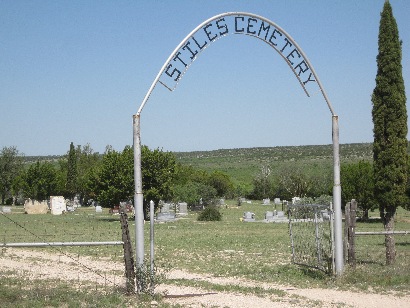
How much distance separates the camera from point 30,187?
2635 inches

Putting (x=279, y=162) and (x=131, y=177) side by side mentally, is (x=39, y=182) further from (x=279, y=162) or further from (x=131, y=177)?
(x=279, y=162)

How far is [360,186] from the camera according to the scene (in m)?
39.5

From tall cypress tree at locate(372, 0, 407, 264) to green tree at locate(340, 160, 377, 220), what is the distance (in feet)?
75.4

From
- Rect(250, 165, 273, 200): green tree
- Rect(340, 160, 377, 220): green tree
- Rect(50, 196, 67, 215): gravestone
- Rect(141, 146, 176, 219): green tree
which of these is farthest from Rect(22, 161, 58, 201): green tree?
Rect(340, 160, 377, 220): green tree

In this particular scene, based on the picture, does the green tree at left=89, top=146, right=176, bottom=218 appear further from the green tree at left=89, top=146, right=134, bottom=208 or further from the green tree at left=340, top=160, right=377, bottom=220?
the green tree at left=340, top=160, right=377, bottom=220

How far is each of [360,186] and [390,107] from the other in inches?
960

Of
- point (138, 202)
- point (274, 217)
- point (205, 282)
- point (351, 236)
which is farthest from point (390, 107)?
point (274, 217)

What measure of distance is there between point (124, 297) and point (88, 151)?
3284 inches

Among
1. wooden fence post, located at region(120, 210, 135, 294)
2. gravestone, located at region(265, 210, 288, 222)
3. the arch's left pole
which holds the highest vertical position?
the arch's left pole

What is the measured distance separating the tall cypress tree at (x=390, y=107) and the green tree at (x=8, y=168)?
2575 inches

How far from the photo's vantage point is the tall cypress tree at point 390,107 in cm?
1608

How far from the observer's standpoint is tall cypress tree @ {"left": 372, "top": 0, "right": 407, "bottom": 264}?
16.1 meters

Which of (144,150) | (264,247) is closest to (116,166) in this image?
(144,150)

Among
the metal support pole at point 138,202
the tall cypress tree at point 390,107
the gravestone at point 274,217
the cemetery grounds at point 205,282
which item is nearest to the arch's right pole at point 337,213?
the cemetery grounds at point 205,282
